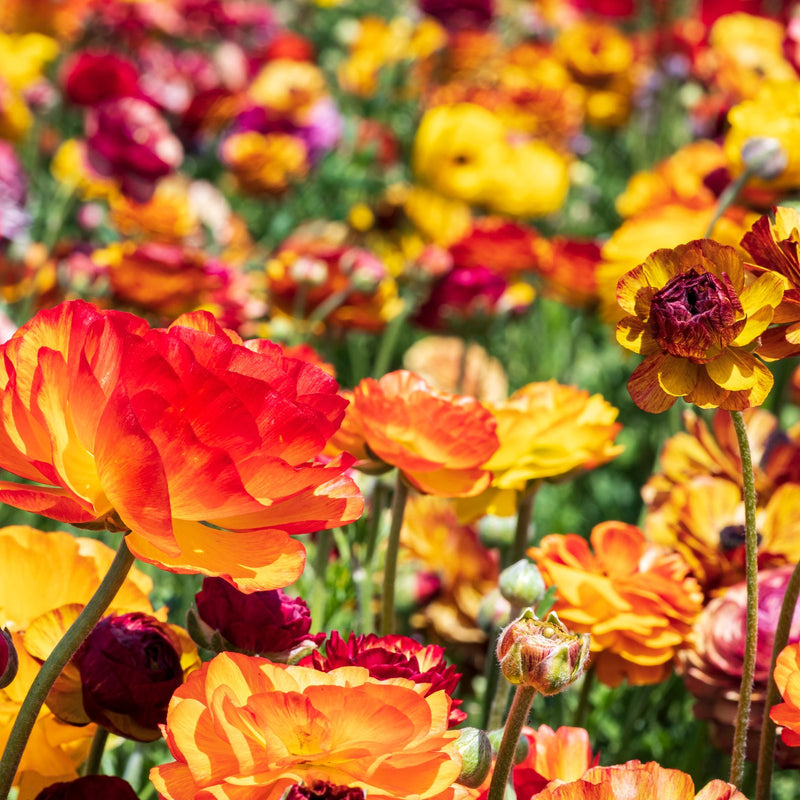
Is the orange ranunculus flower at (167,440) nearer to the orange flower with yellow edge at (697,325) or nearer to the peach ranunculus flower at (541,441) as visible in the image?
the orange flower with yellow edge at (697,325)

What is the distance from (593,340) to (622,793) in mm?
1817

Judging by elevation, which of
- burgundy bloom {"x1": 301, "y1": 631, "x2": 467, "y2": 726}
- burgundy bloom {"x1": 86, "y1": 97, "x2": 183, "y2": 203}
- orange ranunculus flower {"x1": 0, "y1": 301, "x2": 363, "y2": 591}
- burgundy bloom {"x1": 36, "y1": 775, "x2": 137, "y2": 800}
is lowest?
burgundy bloom {"x1": 36, "y1": 775, "x2": 137, "y2": 800}

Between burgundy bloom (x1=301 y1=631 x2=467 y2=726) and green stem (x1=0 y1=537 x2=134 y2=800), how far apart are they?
10cm

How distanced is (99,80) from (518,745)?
172 cm

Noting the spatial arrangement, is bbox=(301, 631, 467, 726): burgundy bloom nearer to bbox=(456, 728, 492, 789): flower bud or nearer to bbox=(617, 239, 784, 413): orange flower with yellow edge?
bbox=(456, 728, 492, 789): flower bud

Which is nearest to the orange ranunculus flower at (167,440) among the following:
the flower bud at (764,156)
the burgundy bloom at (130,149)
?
the flower bud at (764,156)

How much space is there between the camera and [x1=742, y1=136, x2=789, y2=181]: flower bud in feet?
3.58

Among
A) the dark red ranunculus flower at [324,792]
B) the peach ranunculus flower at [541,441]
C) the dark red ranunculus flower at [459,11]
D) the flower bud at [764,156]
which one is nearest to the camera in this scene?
the dark red ranunculus flower at [324,792]

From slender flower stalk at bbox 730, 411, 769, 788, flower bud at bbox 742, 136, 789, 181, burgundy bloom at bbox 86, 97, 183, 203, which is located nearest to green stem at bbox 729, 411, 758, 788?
slender flower stalk at bbox 730, 411, 769, 788

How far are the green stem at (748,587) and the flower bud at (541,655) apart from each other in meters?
0.10

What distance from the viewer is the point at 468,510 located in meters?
0.82

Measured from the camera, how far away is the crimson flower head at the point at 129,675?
51 cm

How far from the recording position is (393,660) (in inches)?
19.6

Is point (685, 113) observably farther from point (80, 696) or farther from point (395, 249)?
point (80, 696)
